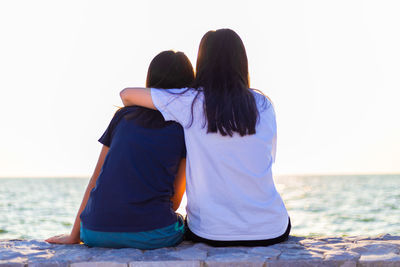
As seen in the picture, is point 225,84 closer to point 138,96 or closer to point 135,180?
point 138,96

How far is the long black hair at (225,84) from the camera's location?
2.54 metres

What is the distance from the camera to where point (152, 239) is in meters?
2.62

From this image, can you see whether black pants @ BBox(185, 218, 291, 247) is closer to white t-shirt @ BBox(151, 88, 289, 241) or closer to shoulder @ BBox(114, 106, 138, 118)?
white t-shirt @ BBox(151, 88, 289, 241)

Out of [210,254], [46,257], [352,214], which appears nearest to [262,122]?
[210,254]

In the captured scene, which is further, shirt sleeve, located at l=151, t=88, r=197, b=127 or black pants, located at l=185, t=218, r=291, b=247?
black pants, located at l=185, t=218, r=291, b=247

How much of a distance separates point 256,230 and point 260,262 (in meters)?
0.32

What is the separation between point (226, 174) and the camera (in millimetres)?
2613

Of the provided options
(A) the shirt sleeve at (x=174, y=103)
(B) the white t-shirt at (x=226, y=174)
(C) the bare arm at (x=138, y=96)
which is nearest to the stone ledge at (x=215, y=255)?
(B) the white t-shirt at (x=226, y=174)

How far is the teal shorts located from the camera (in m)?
2.62

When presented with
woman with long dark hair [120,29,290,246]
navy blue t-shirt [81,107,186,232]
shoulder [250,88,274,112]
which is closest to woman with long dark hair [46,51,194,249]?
navy blue t-shirt [81,107,186,232]

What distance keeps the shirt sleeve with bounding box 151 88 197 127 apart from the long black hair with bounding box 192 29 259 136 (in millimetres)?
100

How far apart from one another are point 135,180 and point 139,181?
24 millimetres

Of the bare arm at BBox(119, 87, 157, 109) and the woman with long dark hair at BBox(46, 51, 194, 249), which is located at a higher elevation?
the bare arm at BBox(119, 87, 157, 109)

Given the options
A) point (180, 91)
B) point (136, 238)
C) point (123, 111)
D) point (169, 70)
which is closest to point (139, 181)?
point (136, 238)
